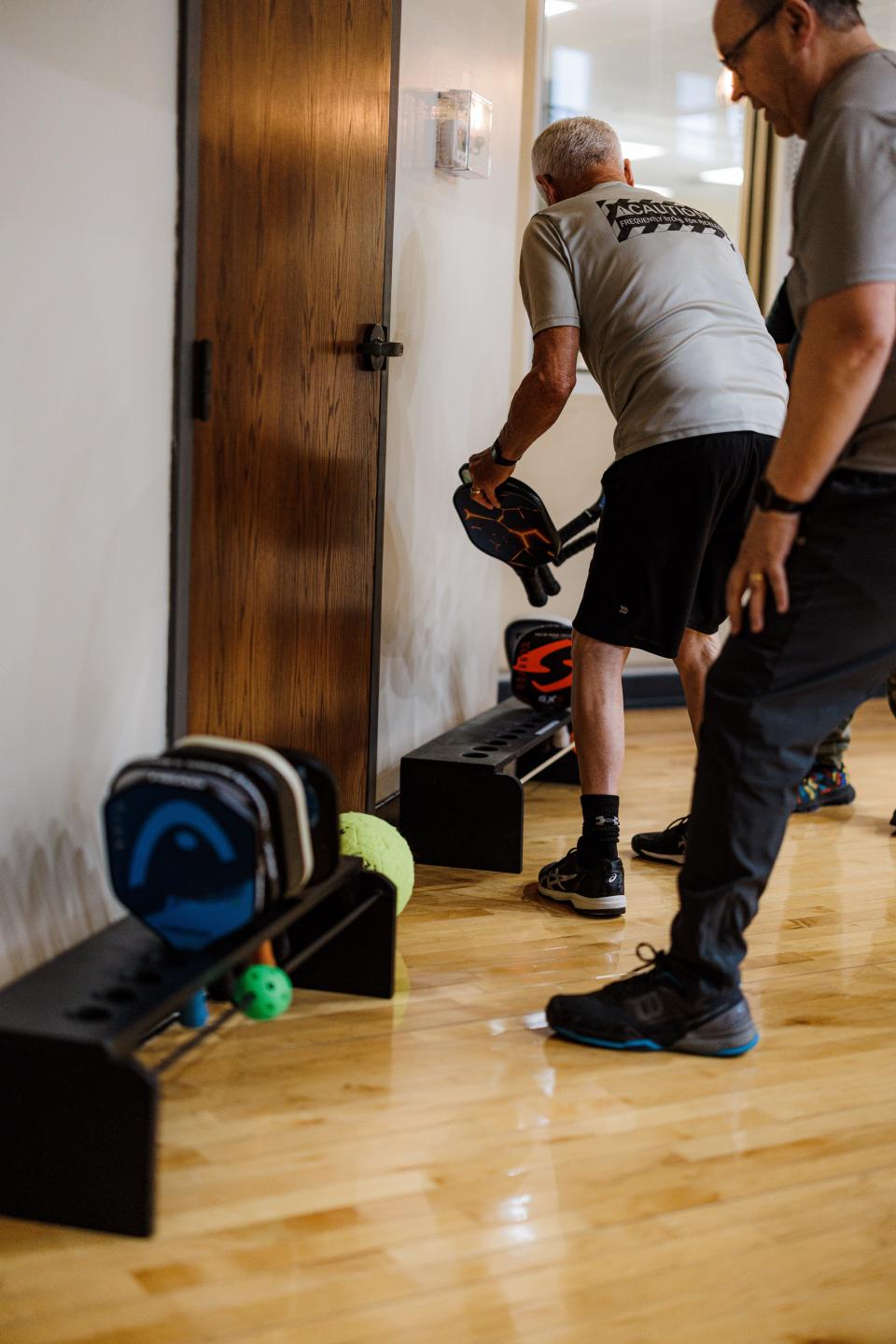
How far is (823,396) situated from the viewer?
5.18 feet

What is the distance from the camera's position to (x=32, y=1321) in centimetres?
124

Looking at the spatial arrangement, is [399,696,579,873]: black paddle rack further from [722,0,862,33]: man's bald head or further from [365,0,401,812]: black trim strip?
[722,0,862,33]: man's bald head

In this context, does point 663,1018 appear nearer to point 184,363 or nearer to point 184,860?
point 184,860

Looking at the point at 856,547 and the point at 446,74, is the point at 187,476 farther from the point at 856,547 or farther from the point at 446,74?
the point at 446,74

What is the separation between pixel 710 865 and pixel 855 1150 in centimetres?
39

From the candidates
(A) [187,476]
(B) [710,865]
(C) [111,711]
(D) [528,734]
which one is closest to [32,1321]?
(C) [111,711]

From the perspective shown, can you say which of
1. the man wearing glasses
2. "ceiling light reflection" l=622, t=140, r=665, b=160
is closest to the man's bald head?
the man wearing glasses

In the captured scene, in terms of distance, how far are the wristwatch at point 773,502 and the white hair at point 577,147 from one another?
122cm

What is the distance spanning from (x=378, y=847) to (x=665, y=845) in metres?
1.00

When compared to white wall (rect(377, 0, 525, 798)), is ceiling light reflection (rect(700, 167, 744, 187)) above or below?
above

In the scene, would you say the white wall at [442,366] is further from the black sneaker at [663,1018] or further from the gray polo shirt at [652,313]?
the black sneaker at [663,1018]

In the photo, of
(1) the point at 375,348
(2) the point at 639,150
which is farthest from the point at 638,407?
(2) the point at 639,150

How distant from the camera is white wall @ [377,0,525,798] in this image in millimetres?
3037

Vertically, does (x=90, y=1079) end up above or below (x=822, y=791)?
above
